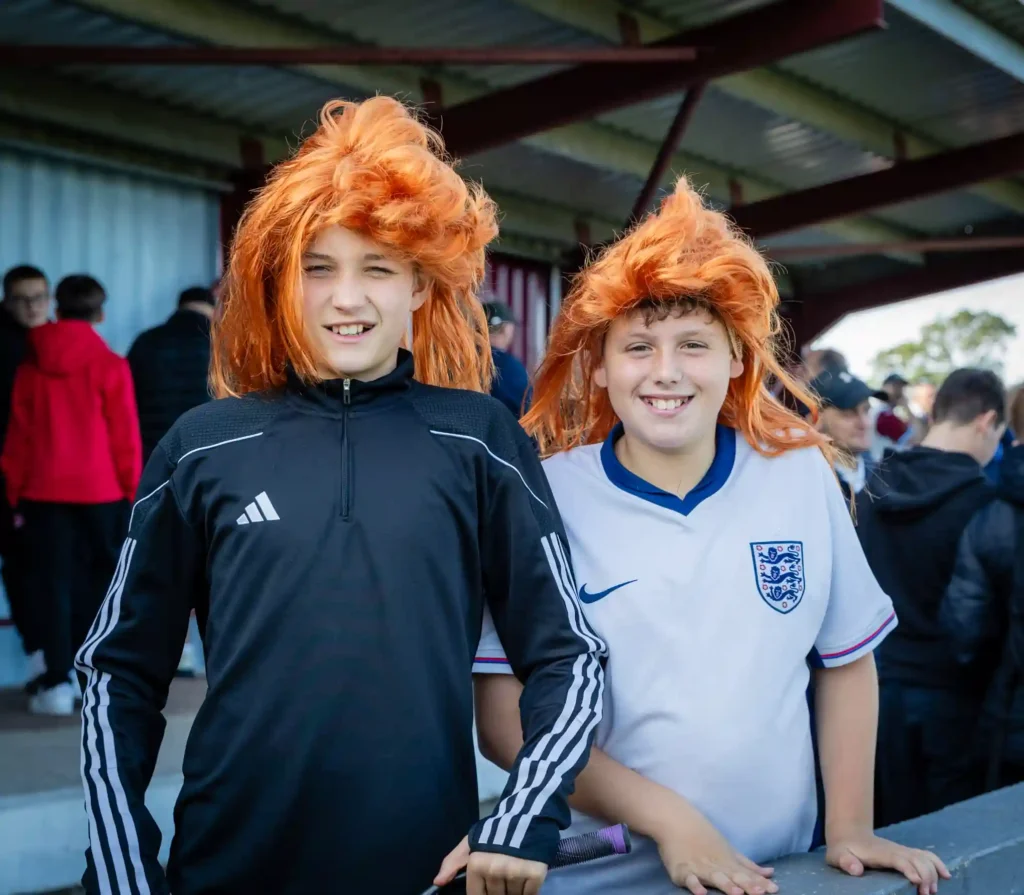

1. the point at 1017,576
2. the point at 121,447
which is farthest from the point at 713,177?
the point at 1017,576

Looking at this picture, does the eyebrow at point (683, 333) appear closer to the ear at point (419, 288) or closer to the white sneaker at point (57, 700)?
the ear at point (419, 288)

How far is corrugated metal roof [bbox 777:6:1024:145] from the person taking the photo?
7504 mm

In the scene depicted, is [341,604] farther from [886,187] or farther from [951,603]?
[886,187]

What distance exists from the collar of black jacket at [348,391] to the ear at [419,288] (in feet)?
0.51

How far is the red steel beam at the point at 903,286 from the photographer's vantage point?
39.6 feet

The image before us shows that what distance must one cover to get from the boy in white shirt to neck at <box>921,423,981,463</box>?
1.95 m

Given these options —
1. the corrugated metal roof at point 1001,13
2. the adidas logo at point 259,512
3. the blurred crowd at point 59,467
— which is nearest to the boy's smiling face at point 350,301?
the adidas logo at point 259,512

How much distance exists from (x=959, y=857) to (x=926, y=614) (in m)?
1.89

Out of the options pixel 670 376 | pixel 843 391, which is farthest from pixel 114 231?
pixel 670 376

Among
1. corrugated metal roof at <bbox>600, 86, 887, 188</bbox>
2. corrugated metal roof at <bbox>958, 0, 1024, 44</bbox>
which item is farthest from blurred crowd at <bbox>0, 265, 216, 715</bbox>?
corrugated metal roof at <bbox>958, 0, 1024, 44</bbox>

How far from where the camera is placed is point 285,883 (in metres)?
1.74

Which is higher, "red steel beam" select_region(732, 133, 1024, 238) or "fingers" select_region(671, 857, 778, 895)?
"red steel beam" select_region(732, 133, 1024, 238)

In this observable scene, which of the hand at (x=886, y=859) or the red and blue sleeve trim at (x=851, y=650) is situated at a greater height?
the red and blue sleeve trim at (x=851, y=650)

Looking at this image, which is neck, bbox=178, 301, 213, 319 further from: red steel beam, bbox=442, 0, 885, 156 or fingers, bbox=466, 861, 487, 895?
fingers, bbox=466, 861, 487, 895
